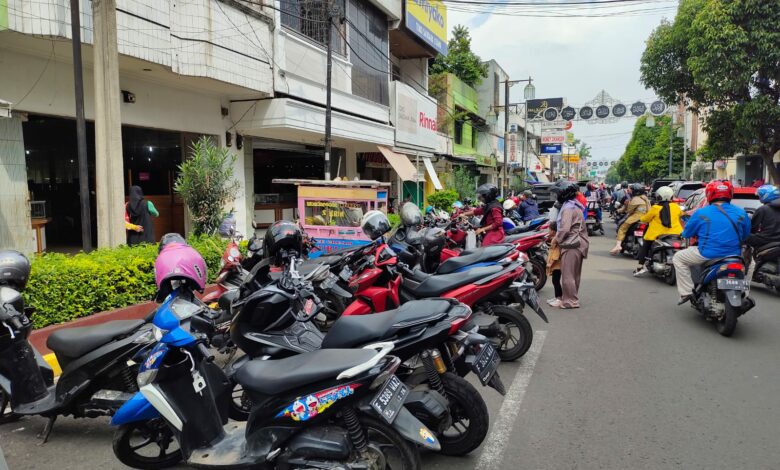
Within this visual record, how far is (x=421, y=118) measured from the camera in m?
20.4

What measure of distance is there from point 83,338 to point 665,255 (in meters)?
8.85

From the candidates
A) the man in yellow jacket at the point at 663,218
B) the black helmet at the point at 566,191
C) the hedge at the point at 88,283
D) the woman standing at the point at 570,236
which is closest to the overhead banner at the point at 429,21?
the man in yellow jacket at the point at 663,218

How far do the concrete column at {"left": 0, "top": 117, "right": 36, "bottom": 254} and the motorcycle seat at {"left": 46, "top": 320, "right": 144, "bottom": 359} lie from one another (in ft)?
16.3

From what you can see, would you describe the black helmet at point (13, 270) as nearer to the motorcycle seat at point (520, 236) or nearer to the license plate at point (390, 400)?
the license plate at point (390, 400)

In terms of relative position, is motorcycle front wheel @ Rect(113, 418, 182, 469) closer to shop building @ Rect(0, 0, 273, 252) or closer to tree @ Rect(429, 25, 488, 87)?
shop building @ Rect(0, 0, 273, 252)

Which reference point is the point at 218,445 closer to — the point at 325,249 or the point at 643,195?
the point at 325,249

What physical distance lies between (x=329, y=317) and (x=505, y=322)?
2077 millimetres

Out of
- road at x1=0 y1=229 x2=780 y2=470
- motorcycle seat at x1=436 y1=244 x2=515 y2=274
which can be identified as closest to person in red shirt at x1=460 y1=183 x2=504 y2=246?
road at x1=0 y1=229 x2=780 y2=470

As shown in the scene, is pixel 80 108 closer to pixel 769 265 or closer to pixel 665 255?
Result: pixel 665 255

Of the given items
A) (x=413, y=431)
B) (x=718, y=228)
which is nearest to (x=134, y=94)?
(x=413, y=431)

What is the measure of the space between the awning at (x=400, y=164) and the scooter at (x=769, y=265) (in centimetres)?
1112

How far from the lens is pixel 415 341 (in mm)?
3006

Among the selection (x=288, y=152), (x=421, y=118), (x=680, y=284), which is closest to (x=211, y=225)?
(x=680, y=284)

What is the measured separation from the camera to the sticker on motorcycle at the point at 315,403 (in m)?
2.48
